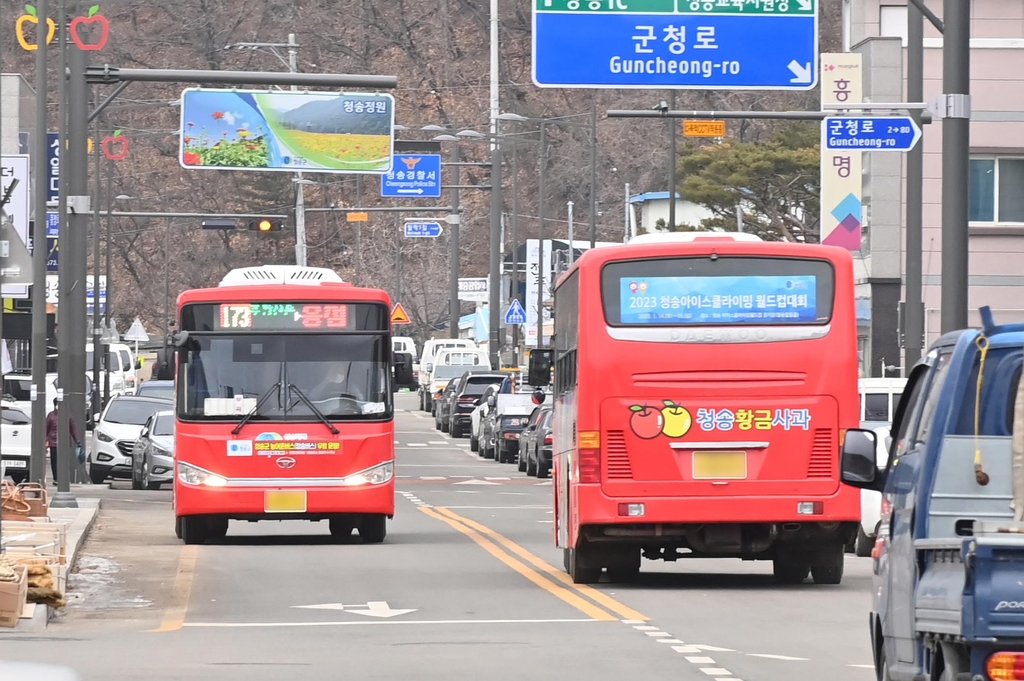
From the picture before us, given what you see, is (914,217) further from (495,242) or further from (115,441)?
(495,242)

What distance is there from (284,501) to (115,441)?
653 inches

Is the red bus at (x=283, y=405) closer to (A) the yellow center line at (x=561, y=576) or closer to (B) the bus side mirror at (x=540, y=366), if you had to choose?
(A) the yellow center line at (x=561, y=576)

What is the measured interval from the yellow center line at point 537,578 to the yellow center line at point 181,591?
9.77 ft

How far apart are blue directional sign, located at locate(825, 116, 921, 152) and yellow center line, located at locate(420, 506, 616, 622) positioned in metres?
5.40

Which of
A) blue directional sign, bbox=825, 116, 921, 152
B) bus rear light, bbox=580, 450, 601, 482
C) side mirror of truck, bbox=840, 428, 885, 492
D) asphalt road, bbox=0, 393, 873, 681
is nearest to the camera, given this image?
side mirror of truck, bbox=840, 428, 885, 492

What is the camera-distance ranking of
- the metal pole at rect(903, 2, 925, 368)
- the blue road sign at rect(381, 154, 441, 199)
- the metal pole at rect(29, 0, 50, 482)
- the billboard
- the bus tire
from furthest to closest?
the blue road sign at rect(381, 154, 441, 199)
the billboard
the metal pole at rect(29, 0, 50, 482)
the metal pole at rect(903, 2, 925, 368)
the bus tire

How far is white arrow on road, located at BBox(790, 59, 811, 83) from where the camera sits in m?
26.6

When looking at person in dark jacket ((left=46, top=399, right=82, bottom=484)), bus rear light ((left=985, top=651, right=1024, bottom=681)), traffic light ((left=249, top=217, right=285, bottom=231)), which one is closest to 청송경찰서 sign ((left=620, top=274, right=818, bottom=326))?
bus rear light ((left=985, top=651, right=1024, bottom=681))

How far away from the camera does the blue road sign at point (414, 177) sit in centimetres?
6131

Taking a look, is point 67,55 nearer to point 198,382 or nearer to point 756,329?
point 198,382

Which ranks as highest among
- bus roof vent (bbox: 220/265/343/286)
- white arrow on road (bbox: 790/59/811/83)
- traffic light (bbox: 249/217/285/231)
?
white arrow on road (bbox: 790/59/811/83)

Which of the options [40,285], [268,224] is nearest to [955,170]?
[40,285]

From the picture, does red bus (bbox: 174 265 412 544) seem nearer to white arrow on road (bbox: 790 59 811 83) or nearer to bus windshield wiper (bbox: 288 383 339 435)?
bus windshield wiper (bbox: 288 383 339 435)

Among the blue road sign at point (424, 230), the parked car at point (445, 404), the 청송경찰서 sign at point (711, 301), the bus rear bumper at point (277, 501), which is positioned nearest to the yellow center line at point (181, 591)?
the bus rear bumper at point (277, 501)
